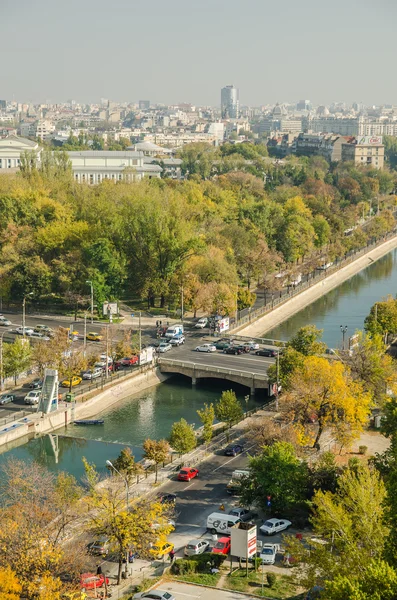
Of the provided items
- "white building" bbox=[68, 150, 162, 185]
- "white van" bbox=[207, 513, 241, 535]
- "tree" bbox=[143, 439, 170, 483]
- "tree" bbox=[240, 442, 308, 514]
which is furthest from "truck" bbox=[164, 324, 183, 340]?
"white building" bbox=[68, 150, 162, 185]

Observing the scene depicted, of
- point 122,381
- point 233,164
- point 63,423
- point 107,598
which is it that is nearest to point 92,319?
point 122,381

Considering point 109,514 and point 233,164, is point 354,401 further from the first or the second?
point 233,164

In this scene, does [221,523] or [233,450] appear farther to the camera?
[233,450]

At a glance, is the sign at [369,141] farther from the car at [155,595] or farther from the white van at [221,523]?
the car at [155,595]

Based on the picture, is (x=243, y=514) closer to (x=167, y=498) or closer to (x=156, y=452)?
(x=167, y=498)

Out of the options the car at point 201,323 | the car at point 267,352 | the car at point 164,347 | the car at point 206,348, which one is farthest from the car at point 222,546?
the car at point 201,323

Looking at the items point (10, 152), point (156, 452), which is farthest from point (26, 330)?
point (10, 152)
